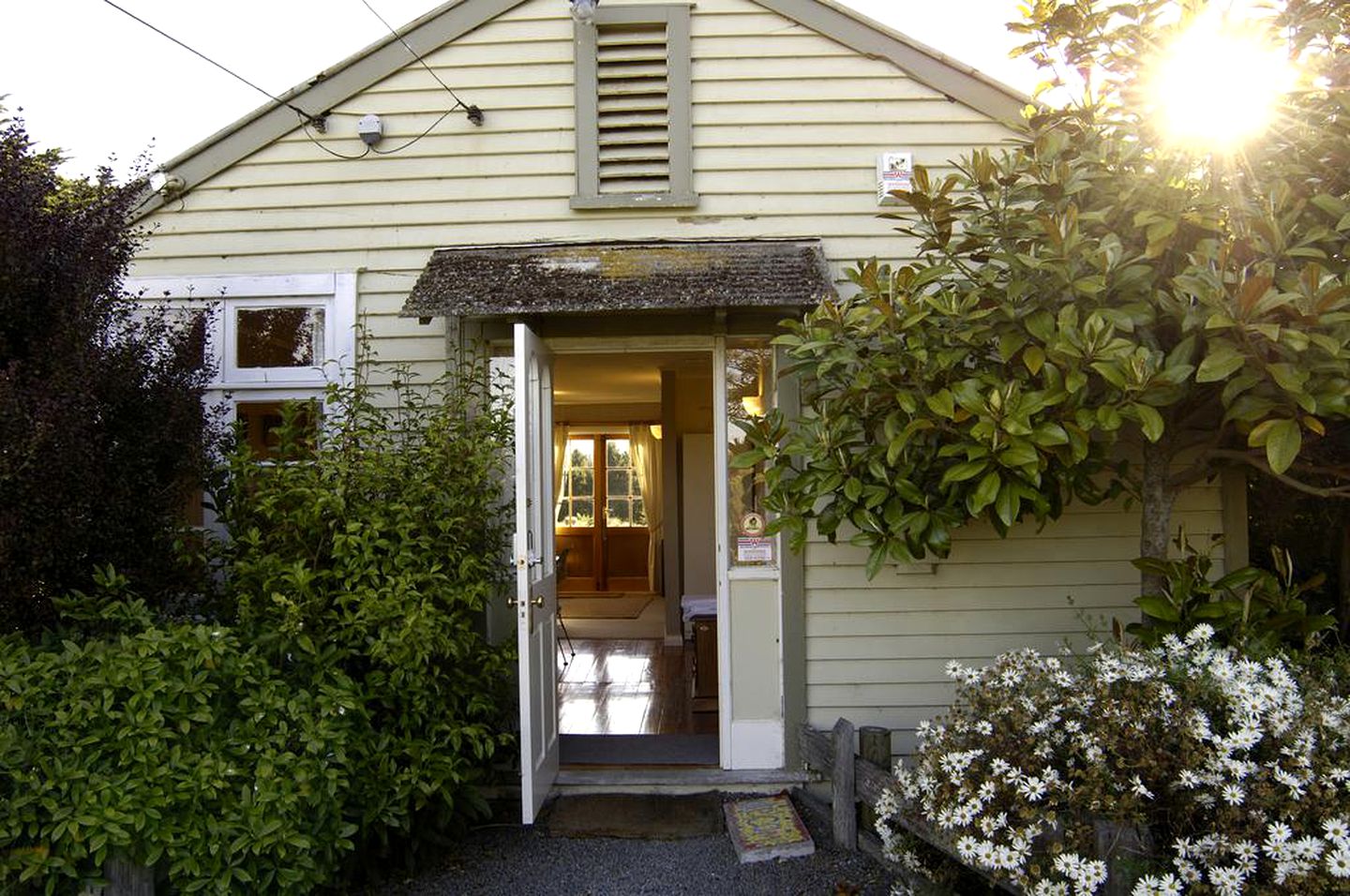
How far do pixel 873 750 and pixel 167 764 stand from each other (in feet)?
8.77

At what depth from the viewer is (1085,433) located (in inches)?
140

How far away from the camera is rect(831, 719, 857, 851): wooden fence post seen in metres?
4.12

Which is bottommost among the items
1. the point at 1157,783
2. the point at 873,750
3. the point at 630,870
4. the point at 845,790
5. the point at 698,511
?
the point at 630,870

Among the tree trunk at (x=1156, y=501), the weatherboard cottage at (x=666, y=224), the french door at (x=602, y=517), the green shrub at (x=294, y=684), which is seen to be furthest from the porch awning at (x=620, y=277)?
the french door at (x=602, y=517)

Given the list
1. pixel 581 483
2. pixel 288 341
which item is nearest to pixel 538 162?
pixel 288 341

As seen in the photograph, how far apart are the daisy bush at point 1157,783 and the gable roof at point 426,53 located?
9.45 ft

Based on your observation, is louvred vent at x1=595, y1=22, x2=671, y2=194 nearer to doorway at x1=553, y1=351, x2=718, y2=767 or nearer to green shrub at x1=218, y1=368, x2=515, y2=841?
doorway at x1=553, y1=351, x2=718, y2=767

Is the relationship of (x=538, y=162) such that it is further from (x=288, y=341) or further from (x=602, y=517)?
(x=602, y=517)

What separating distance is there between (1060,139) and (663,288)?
67.6 inches

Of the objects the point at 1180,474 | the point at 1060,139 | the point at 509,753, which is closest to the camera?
the point at 1060,139

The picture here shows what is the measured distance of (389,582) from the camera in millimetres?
3758

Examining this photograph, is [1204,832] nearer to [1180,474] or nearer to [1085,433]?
[1085,433]

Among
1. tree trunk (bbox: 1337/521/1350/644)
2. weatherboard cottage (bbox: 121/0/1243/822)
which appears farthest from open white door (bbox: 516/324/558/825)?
tree trunk (bbox: 1337/521/1350/644)

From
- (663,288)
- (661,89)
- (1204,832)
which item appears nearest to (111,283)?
(663,288)
